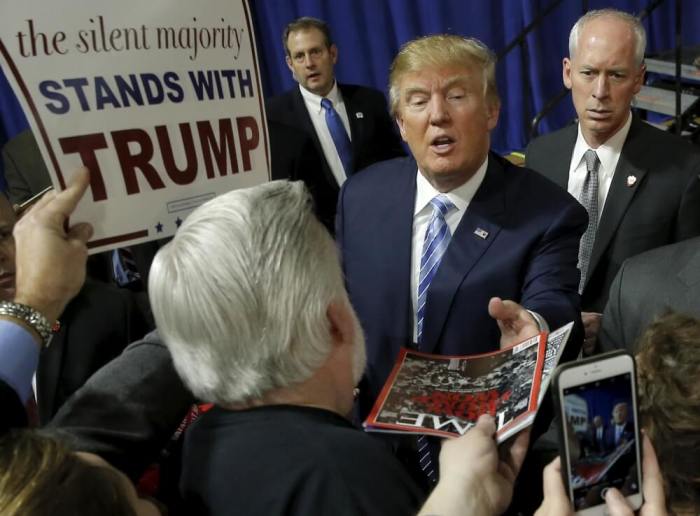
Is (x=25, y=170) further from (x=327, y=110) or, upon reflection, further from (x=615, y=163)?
(x=615, y=163)

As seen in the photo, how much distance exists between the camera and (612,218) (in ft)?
7.86

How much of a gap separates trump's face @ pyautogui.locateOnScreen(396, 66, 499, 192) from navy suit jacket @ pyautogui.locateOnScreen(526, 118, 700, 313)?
29.9 inches

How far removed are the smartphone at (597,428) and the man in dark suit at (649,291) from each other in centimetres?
78

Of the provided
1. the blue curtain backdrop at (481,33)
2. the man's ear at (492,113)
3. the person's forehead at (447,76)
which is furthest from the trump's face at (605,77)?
the blue curtain backdrop at (481,33)

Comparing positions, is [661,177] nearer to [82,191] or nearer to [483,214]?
[483,214]

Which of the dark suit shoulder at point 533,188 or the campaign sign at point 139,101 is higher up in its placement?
the campaign sign at point 139,101

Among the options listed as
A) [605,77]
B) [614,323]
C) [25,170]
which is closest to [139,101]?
[614,323]

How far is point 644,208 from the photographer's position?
2365 mm

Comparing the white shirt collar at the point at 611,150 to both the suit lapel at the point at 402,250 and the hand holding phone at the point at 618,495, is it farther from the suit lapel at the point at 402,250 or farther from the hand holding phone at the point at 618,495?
the hand holding phone at the point at 618,495

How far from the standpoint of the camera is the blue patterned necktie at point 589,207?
7.95 ft

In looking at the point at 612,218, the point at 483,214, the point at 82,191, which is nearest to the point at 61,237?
the point at 82,191

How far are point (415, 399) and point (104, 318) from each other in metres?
0.84

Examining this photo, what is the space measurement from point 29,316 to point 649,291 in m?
1.41

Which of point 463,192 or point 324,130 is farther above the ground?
point 463,192
